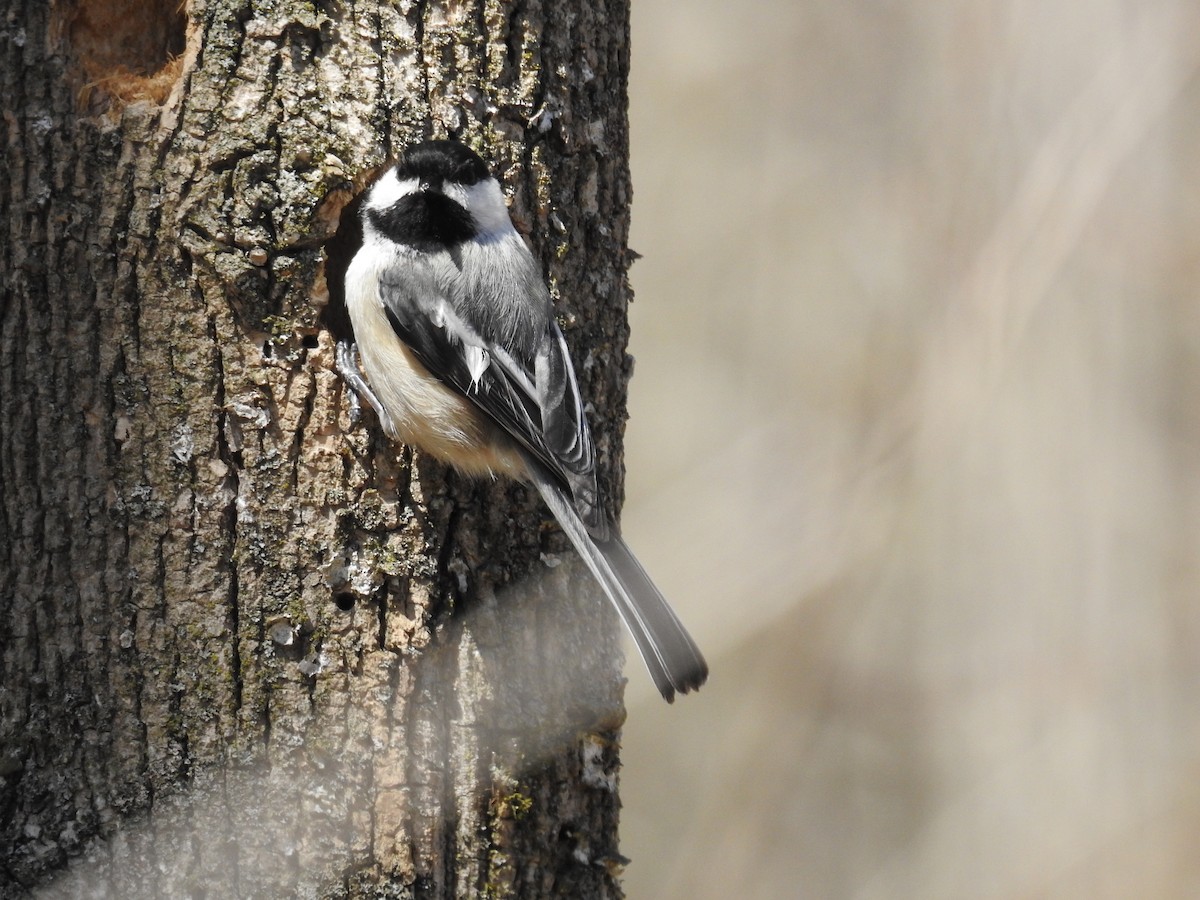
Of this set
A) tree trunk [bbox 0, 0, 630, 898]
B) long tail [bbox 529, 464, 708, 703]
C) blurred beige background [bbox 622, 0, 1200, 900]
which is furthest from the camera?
blurred beige background [bbox 622, 0, 1200, 900]

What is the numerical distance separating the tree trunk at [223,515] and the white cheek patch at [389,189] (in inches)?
3.1

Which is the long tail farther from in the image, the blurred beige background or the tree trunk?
the blurred beige background

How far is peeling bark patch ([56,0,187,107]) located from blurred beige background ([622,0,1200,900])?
8.08 ft

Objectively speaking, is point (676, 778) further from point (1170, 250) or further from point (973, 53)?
point (973, 53)

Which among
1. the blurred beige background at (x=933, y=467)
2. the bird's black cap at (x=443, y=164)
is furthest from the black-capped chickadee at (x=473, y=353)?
the blurred beige background at (x=933, y=467)

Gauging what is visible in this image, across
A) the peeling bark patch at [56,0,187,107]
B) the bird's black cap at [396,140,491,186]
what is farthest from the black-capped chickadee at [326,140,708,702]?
the peeling bark patch at [56,0,187,107]

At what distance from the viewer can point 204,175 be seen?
193 cm

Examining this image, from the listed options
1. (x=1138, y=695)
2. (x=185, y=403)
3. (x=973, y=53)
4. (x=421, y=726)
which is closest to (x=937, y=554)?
(x=1138, y=695)

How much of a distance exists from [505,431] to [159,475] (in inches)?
27.3

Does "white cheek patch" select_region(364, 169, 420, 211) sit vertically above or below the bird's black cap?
below

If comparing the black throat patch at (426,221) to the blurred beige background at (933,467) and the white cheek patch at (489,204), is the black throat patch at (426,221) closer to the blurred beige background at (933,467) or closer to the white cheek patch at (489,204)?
the white cheek patch at (489,204)

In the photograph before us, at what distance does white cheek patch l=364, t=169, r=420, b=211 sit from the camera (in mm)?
2084

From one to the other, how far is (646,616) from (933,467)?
2460mm

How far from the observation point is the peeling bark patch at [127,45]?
6.49 feet
